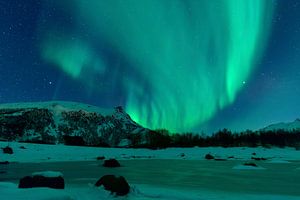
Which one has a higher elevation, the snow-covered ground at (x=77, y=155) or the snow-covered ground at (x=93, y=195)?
the snow-covered ground at (x=77, y=155)

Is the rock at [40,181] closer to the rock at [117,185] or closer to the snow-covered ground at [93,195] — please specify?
the snow-covered ground at [93,195]

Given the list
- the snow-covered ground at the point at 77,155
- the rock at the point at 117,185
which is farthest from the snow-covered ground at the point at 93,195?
the snow-covered ground at the point at 77,155

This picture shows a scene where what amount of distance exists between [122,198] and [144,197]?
0.86 m

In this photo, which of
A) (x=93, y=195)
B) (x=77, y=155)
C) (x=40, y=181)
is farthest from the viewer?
(x=77, y=155)

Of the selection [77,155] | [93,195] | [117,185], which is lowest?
[93,195]

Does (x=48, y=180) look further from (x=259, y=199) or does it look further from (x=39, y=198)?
(x=259, y=199)

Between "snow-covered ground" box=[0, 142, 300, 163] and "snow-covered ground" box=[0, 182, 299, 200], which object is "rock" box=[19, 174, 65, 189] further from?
"snow-covered ground" box=[0, 142, 300, 163]

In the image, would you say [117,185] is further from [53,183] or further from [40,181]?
[40,181]

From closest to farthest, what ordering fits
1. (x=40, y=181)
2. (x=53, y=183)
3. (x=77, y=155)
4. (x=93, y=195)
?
(x=93, y=195), (x=40, y=181), (x=53, y=183), (x=77, y=155)

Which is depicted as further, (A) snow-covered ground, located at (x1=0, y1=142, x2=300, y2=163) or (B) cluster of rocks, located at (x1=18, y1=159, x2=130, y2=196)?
(A) snow-covered ground, located at (x1=0, y1=142, x2=300, y2=163)

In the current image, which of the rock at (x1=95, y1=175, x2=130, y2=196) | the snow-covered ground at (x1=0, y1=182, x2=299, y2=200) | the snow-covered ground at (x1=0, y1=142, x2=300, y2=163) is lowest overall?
the snow-covered ground at (x1=0, y1=182, x2=299, y2=200)

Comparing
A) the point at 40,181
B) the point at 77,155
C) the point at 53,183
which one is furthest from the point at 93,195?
the point at 77,155

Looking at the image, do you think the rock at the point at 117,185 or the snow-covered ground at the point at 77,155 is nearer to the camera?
the rock at the point at 117,185

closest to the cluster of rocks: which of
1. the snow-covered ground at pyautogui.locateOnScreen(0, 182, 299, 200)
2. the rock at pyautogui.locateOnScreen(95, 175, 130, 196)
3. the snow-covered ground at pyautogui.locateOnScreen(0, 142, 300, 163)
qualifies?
the rock at pyautogui.locateOnScreen(95, 175, 130, 196)
